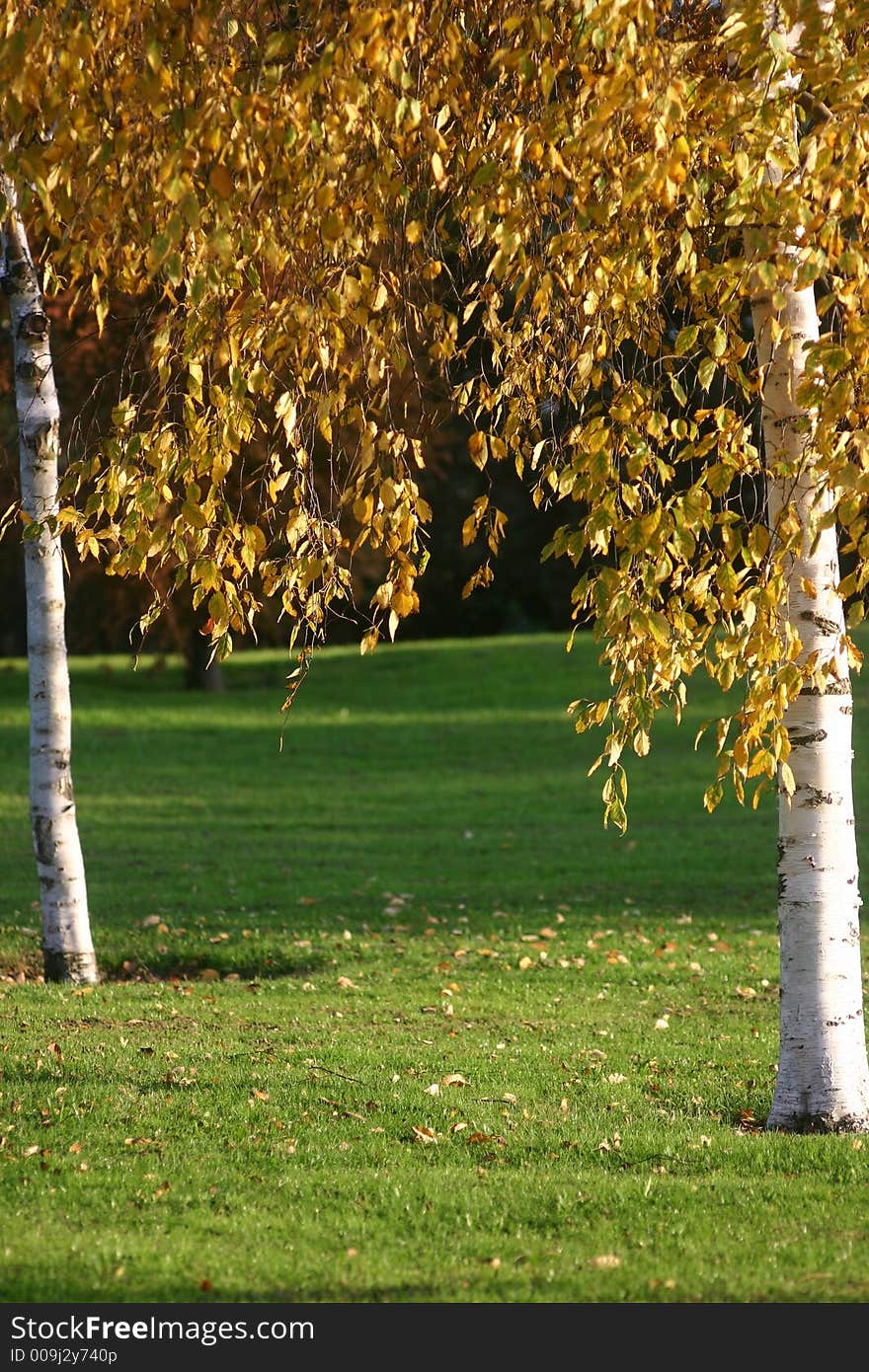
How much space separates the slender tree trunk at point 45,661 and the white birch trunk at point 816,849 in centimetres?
467

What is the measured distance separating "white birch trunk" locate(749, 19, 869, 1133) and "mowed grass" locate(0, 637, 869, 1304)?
0.94ft

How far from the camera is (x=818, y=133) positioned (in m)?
4.04

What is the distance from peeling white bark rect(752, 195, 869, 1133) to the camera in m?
5.42

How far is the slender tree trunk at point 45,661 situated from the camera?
8312 millimetres

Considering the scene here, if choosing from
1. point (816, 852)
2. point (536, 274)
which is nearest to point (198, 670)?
point (816, 852)

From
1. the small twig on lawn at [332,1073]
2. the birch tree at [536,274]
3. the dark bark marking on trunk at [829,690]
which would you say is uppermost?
the birch tree at [536,274]

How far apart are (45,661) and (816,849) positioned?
16.6 ft

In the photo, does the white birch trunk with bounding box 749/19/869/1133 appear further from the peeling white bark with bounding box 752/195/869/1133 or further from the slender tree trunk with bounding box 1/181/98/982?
the slender tree trunk with bounding box 1/181/98/982

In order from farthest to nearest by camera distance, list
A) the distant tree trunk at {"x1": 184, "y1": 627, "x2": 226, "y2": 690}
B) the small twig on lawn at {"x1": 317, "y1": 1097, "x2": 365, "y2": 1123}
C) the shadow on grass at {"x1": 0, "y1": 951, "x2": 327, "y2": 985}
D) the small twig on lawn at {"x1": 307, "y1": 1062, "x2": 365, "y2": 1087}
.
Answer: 1. the distant tree trunk at {"x1": 184, "y1": 627, "x2": 226, "y2": 690}
2. the shadow on grass at {"x1": 0, "y1": 951, "x2": 327, "y2": 985}
3. the small twig on lawn at {"x1": 307, "y1": 1062, "x2": 365, "y2": 1087}
4. the small twig on lawn at {"x1": 317, "y1": 1097, "x2": 365, "y2": 1123}

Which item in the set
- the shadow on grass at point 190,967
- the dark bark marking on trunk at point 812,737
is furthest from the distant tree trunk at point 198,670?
the dark bark marking on trunk at point 812,737

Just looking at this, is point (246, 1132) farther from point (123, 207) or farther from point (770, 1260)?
point (123, 207)

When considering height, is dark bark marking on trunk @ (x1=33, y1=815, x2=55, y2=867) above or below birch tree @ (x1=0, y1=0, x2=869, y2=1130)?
below

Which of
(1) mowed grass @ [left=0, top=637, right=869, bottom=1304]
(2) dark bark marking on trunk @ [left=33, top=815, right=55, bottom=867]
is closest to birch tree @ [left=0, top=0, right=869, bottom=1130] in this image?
(1) mowed grass @ [left=0, top=637, right=869, bottom=1304]

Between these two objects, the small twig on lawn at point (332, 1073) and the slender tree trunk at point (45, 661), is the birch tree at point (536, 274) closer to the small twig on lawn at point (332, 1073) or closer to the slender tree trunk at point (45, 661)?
the small twig on lawn at point (332, 1073)
